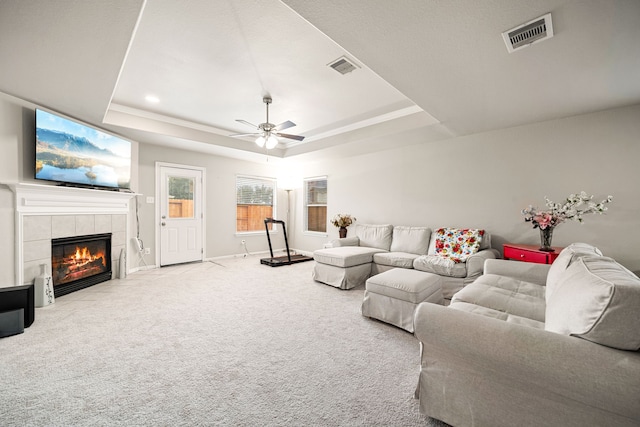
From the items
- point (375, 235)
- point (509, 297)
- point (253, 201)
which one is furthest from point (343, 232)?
point (509, 297)

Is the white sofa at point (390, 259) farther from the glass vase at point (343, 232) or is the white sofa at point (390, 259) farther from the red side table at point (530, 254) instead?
the glass vase at point (343, 232)

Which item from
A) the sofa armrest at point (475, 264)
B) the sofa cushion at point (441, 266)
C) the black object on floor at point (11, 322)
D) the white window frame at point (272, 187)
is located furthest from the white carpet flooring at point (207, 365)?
the white window frame at point (272, 187)

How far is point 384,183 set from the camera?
5207 mm

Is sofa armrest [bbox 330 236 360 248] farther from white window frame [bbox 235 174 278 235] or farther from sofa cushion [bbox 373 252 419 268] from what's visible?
white window frame [bbox 235 174 278 235]

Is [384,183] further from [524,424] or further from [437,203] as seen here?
[524,424]

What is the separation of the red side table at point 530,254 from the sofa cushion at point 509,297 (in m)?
0.86

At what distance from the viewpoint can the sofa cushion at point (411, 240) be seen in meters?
4.24

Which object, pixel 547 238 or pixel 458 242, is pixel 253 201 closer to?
pixel 458 242

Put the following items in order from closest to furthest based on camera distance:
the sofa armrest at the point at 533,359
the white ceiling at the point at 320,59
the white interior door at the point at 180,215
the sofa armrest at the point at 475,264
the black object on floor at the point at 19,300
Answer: the sofa armrest at the point at 533,359, the white ceiling at the point at 320,59, the black object on floor at the point at 19,300, the sofa armrest at the point at 475,264, the white interior door at the point at 180,215

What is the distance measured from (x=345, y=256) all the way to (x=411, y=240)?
1.24 meters

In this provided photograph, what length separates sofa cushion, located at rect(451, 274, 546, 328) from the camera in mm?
1788

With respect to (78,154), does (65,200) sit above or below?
below

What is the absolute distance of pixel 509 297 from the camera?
204 centimetres

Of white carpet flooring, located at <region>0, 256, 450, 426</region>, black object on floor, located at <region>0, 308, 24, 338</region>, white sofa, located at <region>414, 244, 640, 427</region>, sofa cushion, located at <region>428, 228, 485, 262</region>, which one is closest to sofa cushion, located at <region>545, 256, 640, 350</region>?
white sofa, located at <region>414, 244, 640, 427</region>
